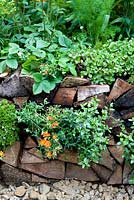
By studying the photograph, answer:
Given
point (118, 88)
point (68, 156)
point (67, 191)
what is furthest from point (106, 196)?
point (118, 88)

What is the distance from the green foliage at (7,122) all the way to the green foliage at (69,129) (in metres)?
0.05

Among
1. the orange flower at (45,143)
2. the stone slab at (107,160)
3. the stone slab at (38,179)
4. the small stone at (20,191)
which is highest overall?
the orange flower at (45,143)

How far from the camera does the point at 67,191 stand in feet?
8.84

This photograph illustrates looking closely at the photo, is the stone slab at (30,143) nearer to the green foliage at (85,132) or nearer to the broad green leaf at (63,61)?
the green foliage at (85,132)

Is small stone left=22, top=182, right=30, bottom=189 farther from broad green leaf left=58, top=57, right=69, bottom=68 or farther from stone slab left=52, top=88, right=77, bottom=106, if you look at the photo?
broad green leaf left=58, top=57, right=69, bottom=68

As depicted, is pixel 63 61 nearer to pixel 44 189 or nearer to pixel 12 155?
pixel 12 155

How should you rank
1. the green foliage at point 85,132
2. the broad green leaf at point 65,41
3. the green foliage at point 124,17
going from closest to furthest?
the green foliage at point 85,132, the broad green leaf at point 65,41, the green foliage at point 124,17

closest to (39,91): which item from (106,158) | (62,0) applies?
(106,158)

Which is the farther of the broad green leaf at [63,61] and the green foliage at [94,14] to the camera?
the green foliage at [94,14]

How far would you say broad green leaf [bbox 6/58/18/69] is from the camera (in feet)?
8.71

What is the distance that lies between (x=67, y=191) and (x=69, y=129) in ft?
1.38

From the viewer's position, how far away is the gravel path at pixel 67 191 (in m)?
2.66

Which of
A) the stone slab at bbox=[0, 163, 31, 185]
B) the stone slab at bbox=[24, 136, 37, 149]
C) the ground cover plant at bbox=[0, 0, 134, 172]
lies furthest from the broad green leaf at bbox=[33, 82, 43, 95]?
the stone slab at bbox=[0, 163, 31, 185]

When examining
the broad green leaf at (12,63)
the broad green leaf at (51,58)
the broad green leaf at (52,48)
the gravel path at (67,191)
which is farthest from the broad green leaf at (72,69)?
the gravel path at (67,191)
